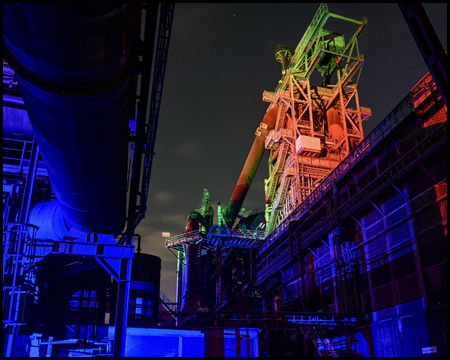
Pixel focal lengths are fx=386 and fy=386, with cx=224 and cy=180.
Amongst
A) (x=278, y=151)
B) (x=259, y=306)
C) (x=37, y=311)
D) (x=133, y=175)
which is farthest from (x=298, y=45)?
(x=37, y=311)

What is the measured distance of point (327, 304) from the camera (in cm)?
2075

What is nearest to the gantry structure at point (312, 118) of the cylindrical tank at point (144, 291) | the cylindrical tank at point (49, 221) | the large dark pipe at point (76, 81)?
the cylindrical tank at point (144, 291)

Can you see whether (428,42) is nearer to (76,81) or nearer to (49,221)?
(76,81)

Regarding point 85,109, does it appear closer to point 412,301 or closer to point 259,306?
point 412,301

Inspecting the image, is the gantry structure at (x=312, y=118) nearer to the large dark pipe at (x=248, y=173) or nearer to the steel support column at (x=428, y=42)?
the large dark pipe at (x=248, y=173)

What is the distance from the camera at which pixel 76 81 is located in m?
6.11

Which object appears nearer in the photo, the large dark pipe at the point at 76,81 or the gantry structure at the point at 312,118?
the large dark pipe at the point at 76,81

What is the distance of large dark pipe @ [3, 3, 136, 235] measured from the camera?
5086 mm

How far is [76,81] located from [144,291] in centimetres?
1963

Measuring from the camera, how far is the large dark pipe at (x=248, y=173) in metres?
42.9

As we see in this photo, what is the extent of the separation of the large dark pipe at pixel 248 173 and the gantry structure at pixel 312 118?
3.68m

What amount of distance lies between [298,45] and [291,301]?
26569 mm

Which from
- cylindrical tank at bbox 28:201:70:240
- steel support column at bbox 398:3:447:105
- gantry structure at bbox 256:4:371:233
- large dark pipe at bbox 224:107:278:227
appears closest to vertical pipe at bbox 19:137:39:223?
cylindrical tank at bbox 28:201:70:240

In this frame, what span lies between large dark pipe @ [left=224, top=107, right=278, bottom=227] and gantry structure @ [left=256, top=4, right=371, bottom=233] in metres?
3.68
